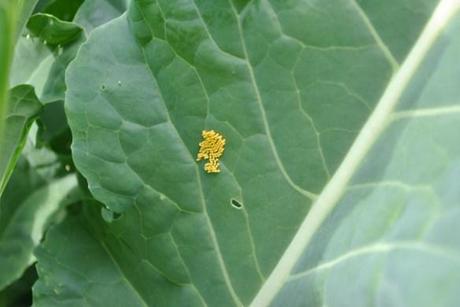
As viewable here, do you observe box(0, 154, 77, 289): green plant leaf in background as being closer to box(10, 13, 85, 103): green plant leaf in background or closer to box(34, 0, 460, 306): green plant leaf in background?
box(10, 13, 85, 103): green plant leaf in background

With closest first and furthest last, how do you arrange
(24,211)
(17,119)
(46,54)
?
1. (17,119)
2. (46,54)
3. (24,211)

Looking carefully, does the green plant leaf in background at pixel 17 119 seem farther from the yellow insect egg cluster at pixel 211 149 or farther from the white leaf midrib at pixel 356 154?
the white leaf midrib at pixel 356 154

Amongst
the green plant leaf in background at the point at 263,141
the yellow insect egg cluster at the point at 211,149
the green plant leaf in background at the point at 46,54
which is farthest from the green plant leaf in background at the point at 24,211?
the yellow insect egg cluster at the point at 211,149

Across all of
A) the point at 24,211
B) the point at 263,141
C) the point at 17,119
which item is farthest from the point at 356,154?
the point at 24,211

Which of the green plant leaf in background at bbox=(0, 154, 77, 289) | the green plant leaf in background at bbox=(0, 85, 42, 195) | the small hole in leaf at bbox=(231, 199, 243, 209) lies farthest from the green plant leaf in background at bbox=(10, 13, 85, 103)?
the small hole in leaf at bbox=(231, 199, 243, 209)

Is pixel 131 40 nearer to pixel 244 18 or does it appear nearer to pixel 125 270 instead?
pixel 244 18

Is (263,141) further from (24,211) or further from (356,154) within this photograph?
(24,211)

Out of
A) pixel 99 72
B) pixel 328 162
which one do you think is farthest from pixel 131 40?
pixel 328 162
